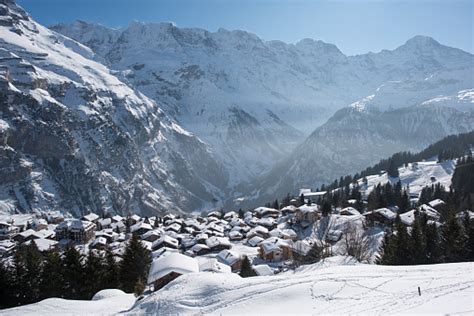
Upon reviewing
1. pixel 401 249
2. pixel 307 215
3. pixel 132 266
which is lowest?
pixel 401 249

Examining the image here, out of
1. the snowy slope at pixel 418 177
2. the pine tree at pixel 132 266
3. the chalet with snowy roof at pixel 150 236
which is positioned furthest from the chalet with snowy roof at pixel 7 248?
the snowy slope at pixel 418 177

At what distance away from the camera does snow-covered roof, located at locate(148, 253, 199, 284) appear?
123 feet

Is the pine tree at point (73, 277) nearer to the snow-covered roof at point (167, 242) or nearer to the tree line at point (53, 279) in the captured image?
the tree line at point (53, 279)

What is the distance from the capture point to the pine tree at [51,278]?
40.1 meters

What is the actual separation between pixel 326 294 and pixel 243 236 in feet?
222

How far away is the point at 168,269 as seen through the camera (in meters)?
38.0

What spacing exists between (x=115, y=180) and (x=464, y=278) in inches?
7520

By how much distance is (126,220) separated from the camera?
111 metres

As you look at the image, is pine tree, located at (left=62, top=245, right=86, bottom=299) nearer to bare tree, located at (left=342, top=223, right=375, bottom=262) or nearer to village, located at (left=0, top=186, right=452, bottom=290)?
village, located at (left=0, top=186, right=452, bottom=290)

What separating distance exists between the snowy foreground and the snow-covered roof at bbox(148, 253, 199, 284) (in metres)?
6.72

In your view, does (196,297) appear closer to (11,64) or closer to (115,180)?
(115,180)

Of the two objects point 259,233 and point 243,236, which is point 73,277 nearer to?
point 259,233

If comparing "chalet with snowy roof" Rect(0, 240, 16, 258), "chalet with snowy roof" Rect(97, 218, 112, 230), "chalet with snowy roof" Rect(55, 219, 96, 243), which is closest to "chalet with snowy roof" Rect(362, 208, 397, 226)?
"chalet with snowy roof" Rect(55, 219, 96, 243)

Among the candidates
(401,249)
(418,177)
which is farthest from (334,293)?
(418,177)
